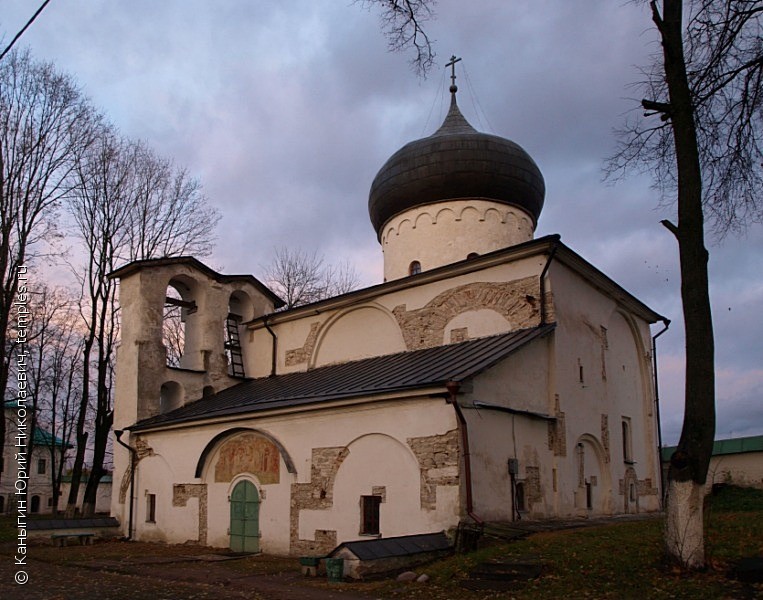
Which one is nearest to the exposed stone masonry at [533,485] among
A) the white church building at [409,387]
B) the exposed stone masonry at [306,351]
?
the white church building at [409,387]

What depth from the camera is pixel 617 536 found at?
1069 centimetres

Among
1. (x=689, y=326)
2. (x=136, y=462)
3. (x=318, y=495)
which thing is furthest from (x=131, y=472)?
(x=689, y=326)

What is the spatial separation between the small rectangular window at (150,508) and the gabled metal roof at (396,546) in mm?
9170

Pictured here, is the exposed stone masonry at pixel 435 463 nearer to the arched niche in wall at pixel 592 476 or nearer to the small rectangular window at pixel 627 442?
the arched niche in wall at pixel 592 476

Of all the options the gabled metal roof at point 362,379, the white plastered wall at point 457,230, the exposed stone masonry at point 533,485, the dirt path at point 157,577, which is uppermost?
the white plastered wall at point 457,230

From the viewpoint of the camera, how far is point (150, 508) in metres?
18.0

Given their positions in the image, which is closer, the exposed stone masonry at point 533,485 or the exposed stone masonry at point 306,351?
the exposed stone masonry at point 533,485

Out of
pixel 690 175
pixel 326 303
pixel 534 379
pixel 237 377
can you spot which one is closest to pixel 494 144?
pixel 326 303

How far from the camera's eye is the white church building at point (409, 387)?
12320 millimetres

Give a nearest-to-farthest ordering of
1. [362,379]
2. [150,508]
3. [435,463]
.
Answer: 1. [435,463]
2. [362,379]
3. [150,508]

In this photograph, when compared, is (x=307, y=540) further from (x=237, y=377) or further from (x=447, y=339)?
(x=237, y=377)

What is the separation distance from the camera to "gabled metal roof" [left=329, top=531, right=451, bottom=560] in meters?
9.86

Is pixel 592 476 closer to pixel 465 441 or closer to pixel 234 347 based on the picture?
pixel 465 441

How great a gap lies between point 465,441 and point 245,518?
6.02 meters
